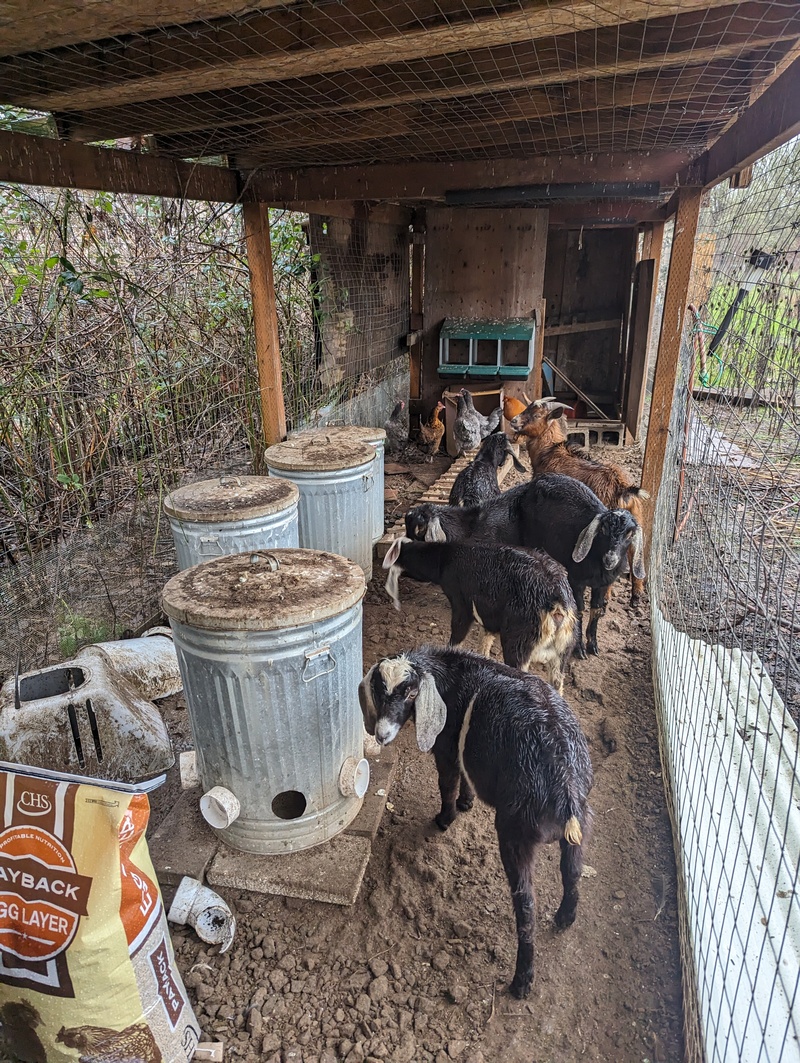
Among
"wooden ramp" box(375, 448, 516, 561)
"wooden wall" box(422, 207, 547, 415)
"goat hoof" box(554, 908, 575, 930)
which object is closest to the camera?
"goat hoof" box(554, 908, 575, 930)

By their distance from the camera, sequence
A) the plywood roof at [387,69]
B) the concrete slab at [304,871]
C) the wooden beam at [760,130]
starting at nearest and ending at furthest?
the plywood roof at [387,69]
the wooden beam at [760,130]
the concrete slab at [304,871]

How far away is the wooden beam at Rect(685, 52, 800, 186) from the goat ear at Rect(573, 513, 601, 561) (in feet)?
7.01

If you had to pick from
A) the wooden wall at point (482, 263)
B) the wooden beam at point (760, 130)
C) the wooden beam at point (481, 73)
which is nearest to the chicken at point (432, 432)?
the wooden wall at point (482, 263)

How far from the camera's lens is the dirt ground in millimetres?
2232

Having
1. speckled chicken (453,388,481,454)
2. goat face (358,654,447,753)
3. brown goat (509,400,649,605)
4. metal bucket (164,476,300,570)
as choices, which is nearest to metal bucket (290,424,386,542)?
metal bucket (164,476,300,570)

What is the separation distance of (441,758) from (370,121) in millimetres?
3351

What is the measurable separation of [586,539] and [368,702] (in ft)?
7.04

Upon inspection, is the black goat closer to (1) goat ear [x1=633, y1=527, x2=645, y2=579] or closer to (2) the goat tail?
(1) goat ear [x1=633, y1=527, x2=645, y2=579]

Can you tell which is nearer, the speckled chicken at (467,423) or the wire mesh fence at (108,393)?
the wire mesh fence at (108,393)

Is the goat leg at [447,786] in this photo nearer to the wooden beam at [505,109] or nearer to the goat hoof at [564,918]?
the goat hoof at [564,918]

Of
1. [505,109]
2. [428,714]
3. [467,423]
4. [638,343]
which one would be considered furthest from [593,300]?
[428,714]

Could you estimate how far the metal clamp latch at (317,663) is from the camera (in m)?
2.52

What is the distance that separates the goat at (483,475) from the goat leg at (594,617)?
1558 millimetres

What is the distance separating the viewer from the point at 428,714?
2.62 meters
